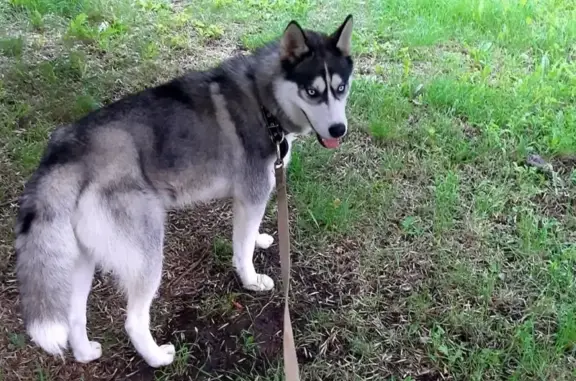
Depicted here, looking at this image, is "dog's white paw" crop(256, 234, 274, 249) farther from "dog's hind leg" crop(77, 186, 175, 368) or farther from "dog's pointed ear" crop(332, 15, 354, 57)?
"dog's pointed ear" crop(332, 15, 354, 57)

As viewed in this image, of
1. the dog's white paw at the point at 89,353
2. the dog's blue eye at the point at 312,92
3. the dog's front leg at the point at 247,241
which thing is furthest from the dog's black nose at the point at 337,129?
the dog's white paw at the point at 89,353

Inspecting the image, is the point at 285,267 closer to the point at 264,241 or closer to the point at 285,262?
the point at 285,262

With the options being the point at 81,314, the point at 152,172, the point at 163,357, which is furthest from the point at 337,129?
the point at 81,314

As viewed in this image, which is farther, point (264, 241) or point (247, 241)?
point (264, 241)

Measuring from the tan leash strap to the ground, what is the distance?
1.29 feet

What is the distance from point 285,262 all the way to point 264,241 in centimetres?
75

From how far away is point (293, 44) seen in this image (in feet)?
9.20

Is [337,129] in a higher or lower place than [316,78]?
lower

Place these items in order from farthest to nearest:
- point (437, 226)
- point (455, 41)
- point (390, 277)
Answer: point (455, 41), point (437, 226), point (390, 277)

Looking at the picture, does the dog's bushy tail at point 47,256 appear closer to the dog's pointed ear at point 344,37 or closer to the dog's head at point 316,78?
the dog's head at point 316,78

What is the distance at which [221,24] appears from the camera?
5406mm

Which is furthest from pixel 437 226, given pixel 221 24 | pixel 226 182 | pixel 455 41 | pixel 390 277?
pixel 221 24

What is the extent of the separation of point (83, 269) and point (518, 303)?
2.08m

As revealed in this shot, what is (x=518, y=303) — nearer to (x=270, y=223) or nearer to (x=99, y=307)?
(x=270, y=223)
